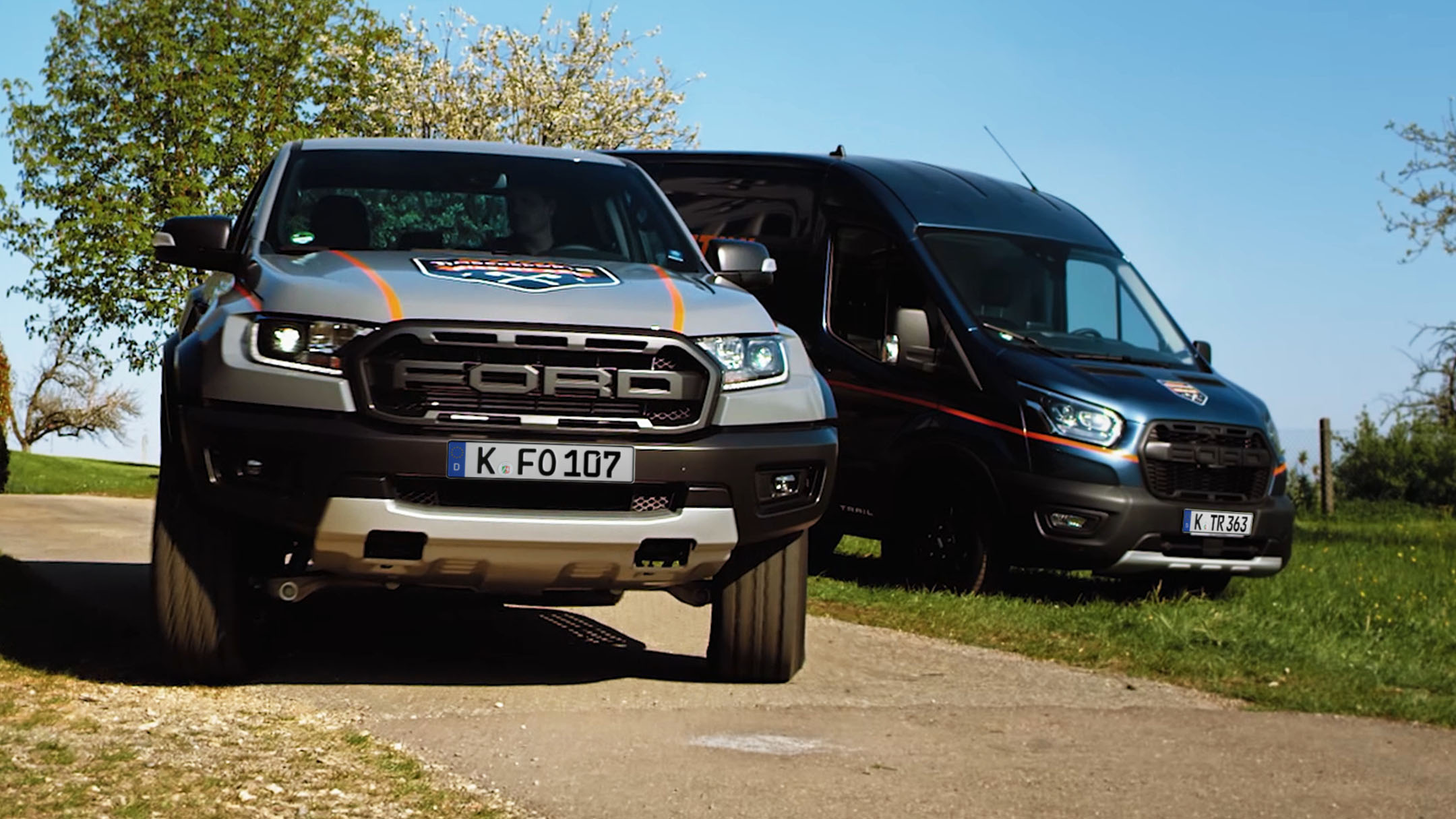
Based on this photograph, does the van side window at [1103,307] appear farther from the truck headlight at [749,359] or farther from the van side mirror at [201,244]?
the van side mirror at [201,244]

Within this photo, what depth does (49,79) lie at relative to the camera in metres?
37.2

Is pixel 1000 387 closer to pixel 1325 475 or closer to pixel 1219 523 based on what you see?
pixel 1219 523

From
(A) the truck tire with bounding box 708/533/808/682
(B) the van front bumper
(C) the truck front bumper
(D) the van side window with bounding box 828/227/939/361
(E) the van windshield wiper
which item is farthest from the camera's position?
(D) the van side window with bounding box 828/227/939/361

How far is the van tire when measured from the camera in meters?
10.8

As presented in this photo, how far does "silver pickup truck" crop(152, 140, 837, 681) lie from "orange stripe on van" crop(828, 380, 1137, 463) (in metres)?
3.66

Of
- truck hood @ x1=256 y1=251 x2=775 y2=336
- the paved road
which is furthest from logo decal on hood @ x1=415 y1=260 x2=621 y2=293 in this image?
the paved road

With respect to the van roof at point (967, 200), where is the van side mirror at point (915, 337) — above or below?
below

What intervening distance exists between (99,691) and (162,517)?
2.09 ft

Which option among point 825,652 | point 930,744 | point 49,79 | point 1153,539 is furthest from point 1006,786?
point 49,79

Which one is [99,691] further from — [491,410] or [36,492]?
[36,492]

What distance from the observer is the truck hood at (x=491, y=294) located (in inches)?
242

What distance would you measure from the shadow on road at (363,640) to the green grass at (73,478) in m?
14.8

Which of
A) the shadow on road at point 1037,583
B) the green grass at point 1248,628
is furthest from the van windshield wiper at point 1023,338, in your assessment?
the green grass at point 1248,628

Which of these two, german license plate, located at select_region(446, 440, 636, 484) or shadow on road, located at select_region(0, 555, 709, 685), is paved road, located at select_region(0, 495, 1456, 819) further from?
german license plate, located at select_region(446, 440, 636, 484)
